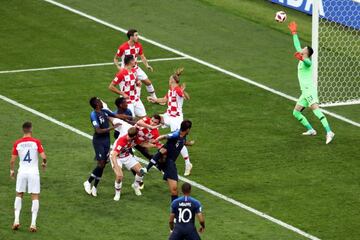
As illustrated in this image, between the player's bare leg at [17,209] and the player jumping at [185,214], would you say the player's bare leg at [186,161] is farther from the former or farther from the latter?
the player jumping at [185,214]

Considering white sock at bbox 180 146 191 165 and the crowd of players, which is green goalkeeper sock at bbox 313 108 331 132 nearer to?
the crowd of players

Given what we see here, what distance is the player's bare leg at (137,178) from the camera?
25297 mm

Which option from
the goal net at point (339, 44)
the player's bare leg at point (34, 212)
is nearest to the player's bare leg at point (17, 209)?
the player's bare leg at point (34, 212)

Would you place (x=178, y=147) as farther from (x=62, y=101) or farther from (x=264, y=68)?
(x=264, y=68)

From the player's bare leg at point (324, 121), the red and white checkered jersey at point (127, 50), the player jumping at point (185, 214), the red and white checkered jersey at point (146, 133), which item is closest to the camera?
the player jumping at point (185, 214)

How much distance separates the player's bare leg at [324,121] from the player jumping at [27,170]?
8.72 m

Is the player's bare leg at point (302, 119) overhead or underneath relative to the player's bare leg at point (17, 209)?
overhead

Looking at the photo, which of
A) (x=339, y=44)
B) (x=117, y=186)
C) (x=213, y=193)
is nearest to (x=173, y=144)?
(x=117, y=186)

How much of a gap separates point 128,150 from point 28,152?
269 centimetres

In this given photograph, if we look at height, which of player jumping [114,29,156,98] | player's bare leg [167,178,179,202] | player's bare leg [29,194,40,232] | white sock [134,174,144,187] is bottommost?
player's bare leg [29,194,40,232]

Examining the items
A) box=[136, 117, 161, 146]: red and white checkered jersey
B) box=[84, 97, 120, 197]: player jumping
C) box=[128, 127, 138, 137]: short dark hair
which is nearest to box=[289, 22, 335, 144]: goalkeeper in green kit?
box=[136, 117, 161, 146]: red and white checkered jersey

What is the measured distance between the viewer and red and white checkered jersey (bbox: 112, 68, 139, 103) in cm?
2864

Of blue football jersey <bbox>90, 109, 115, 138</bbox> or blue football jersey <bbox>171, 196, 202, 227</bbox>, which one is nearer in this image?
blue football jersey <bbox>171, 196, 202, 227</bbox>

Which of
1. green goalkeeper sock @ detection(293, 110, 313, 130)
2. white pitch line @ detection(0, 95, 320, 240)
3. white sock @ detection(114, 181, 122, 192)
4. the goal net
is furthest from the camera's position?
the goal net
